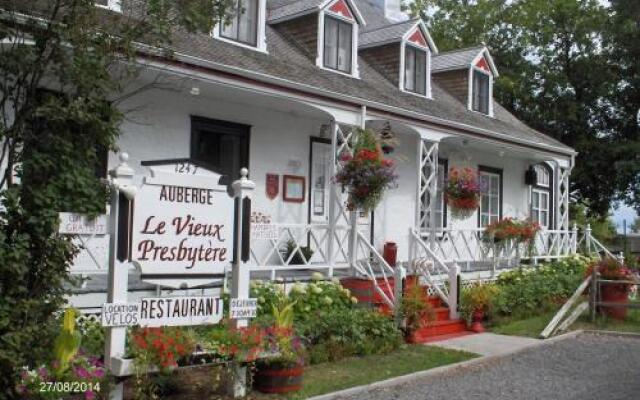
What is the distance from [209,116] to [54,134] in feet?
18.7

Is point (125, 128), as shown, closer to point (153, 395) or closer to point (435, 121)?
point (153, 395)

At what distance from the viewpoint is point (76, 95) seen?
5754 mm

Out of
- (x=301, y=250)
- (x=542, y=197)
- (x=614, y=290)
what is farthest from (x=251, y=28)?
(x=542, y=197)

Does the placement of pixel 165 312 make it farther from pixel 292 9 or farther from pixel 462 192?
pixel 292 9

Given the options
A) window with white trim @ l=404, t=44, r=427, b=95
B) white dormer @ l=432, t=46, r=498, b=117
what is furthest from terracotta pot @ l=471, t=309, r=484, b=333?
white dormer @ l=432, t=46, r=498, b=117

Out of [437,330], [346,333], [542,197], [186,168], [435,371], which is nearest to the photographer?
[186,168]

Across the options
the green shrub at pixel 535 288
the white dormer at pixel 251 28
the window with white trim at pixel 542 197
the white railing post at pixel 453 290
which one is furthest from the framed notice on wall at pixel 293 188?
the window with white trim at pixel 542 197

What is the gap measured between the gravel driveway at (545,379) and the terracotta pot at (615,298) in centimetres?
212

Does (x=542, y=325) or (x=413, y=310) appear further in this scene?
(x=542, y=325)

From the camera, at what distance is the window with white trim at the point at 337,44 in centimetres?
1408

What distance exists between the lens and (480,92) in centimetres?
1903

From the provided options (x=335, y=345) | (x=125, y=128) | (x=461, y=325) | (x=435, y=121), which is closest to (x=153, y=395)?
(x=335, y=345)

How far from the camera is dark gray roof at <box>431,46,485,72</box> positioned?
1891cm

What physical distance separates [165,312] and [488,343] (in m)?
5.95
